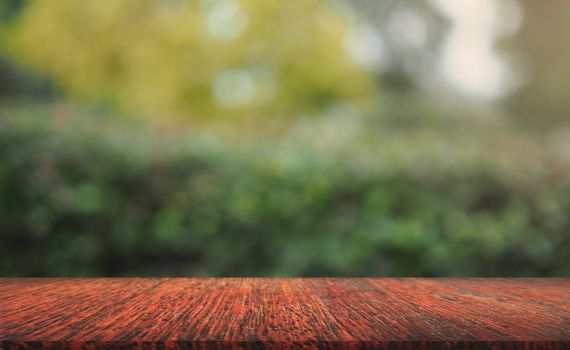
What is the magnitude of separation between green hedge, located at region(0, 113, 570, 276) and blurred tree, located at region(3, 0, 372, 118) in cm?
562

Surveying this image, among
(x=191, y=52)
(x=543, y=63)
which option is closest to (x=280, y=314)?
(x=191, y=52)

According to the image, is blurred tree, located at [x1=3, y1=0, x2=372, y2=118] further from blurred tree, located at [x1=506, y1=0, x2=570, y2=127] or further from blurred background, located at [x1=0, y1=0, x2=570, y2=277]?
blurred tree, located at [x1=506, y1=0, x2=570, y2=127]

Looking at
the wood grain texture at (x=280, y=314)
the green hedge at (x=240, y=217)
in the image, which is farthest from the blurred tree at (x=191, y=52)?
the wood grain texture at (x=280, y=314)

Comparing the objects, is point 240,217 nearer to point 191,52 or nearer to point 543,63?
point 191,52

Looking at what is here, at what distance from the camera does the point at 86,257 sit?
9.60 ft

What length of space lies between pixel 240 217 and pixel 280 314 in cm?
223

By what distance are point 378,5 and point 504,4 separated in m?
4.88

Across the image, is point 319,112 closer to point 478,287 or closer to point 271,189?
point 271,189

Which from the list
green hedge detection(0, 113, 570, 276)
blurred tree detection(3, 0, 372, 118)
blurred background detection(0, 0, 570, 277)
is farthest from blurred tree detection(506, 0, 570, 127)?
green hedge detection(0, 113, 570, 276)

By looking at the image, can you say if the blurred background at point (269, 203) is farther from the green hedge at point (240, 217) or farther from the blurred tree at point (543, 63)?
the blurred tree at point (543, 63)

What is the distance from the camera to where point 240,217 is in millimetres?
3043

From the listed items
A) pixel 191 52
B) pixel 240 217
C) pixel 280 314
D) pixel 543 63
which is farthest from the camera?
pixel 543 63

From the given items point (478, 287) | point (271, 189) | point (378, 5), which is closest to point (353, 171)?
point (271, 189)

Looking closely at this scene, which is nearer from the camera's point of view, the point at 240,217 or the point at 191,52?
the point at 240,217
